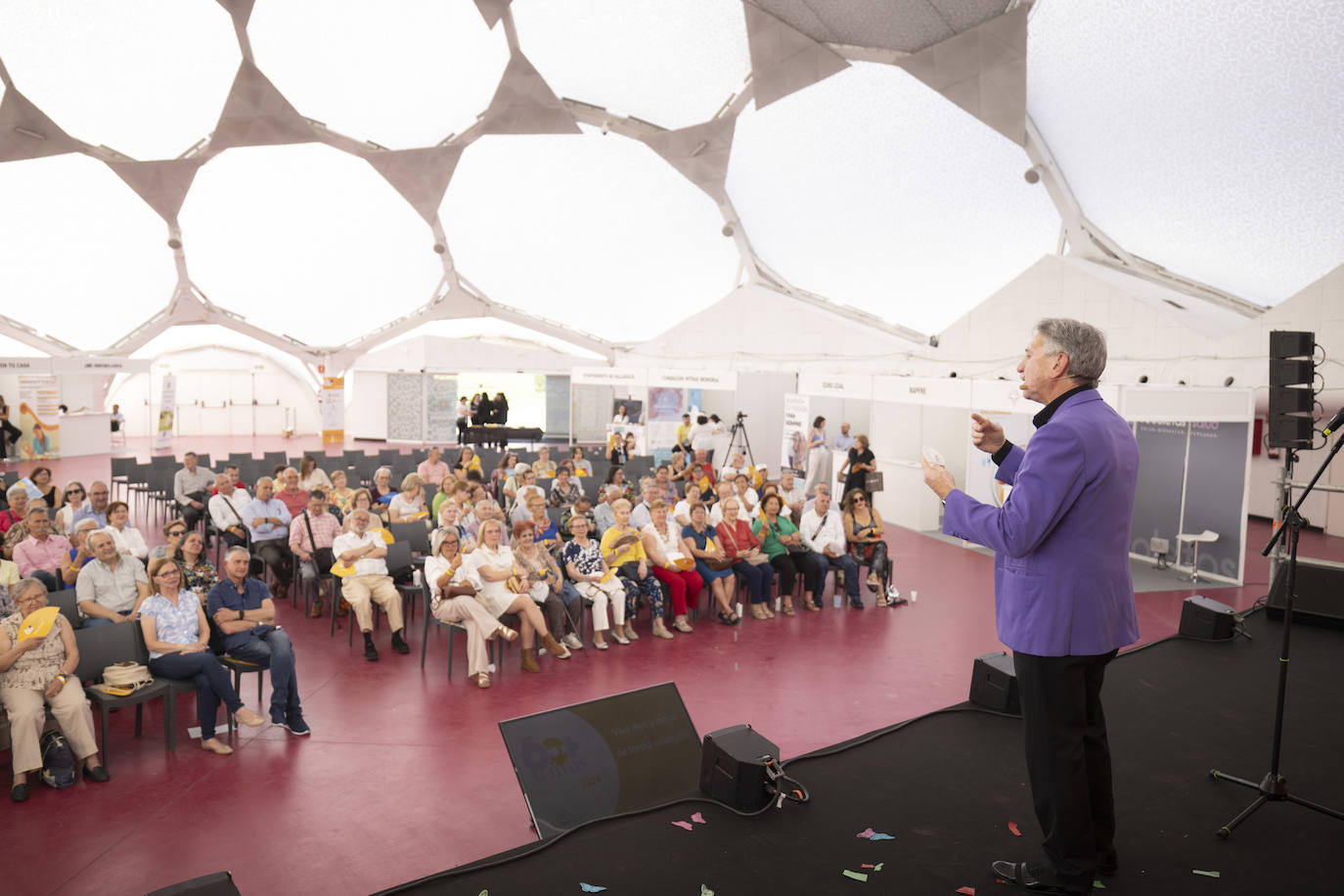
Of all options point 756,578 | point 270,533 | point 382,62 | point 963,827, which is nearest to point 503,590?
point 756,578

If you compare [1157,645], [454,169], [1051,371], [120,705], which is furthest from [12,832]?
[454,169]

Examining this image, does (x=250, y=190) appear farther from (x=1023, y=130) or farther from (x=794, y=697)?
(x=794, y=697)

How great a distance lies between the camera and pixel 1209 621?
17.5ft

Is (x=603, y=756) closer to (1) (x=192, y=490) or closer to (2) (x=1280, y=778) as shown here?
(2) (x=1280, y=778)

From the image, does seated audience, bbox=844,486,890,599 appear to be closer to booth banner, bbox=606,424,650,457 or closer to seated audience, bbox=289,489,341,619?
seated audience, bbox=289,489,341,619

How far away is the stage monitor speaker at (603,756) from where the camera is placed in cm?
381

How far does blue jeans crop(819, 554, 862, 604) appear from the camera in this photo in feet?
28.3

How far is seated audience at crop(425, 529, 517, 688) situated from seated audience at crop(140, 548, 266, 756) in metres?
1.45

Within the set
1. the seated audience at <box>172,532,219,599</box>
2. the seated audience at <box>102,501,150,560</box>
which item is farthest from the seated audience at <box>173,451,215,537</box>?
the seated audience at <box>172,532,219,599</box>

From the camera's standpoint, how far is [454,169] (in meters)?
19.0

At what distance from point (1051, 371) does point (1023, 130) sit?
12041 millimetres

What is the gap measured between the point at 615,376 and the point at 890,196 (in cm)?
610

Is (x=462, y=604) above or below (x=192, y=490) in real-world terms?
below

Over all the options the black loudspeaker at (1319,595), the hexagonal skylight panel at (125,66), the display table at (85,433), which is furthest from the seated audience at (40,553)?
the display table at (85,433)
